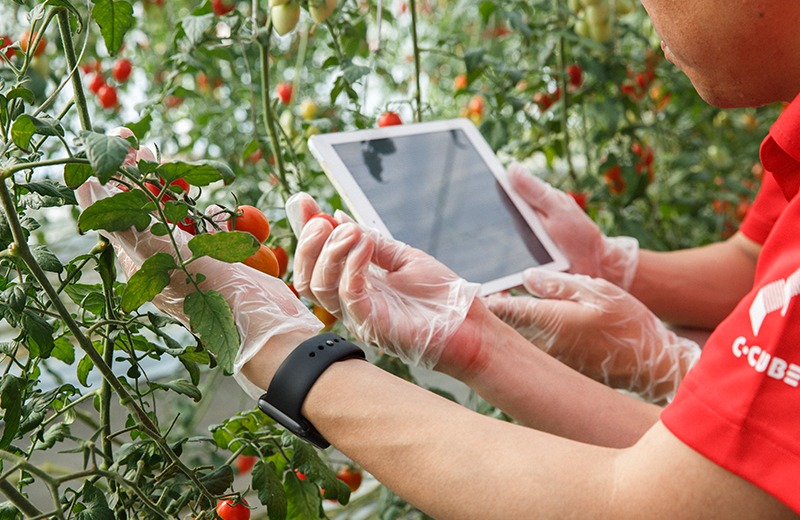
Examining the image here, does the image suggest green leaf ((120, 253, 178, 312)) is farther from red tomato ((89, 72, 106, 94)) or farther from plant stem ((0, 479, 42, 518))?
red tomato ((89, 72, 106, 94))

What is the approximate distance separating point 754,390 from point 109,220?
0.64 meters

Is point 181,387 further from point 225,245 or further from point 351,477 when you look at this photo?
point 351,477

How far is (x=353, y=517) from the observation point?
199 centimetres

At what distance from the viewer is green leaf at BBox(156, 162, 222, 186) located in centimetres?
57

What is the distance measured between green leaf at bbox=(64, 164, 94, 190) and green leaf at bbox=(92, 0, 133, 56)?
0.29 metres

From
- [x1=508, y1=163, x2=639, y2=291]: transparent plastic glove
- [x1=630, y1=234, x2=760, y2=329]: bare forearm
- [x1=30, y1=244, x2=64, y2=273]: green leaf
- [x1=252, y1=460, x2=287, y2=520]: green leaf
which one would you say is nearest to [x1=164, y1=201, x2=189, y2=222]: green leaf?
[x1=30, y1=244, x2=64, y2=273]: green leaf

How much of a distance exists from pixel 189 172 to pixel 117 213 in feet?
0.26

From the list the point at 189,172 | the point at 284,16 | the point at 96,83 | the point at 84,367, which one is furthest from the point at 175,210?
the point at 96,83

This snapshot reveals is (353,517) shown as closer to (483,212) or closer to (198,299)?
(483,212)

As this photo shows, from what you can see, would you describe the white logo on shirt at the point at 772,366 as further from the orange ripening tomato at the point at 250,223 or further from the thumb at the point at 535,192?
the thumb at the point at 535,192

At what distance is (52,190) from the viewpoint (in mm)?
586

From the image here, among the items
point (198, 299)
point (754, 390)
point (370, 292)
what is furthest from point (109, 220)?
point (754, 390)

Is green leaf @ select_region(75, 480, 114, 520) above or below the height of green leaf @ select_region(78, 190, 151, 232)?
below

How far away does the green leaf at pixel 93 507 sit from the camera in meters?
0.59
